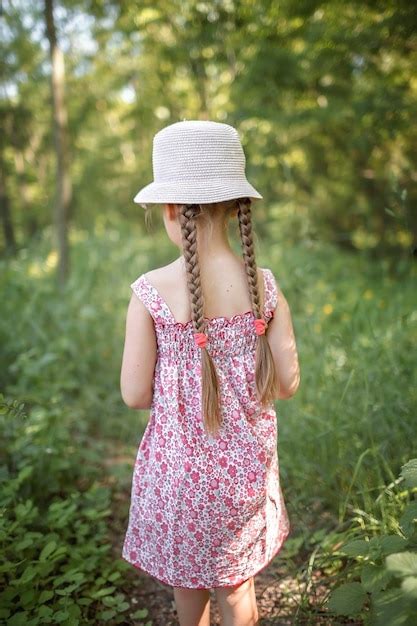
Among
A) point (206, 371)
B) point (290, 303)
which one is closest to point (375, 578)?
point (206, 371)

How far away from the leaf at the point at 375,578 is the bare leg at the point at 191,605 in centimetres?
63

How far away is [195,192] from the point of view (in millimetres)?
1505

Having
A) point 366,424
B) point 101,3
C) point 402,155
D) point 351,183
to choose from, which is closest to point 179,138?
point 366,424

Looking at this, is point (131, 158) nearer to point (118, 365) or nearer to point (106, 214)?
point (106, 214)

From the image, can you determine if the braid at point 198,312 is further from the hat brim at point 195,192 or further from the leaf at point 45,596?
the leaf at point 45,596

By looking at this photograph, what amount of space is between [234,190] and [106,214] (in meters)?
10.7

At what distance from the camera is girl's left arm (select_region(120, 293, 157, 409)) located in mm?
1589

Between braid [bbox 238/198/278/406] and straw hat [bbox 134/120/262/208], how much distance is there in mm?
75

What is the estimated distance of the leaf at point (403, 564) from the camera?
1088mm

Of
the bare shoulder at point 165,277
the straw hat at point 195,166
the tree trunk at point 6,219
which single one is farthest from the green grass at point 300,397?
the tree trunk at point 6,219

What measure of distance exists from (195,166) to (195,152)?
1.6 inches

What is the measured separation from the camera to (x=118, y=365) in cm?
401

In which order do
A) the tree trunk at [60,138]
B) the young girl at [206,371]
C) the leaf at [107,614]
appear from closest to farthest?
the young girl at [206,371] → the leaf at [107,614] → the tree trunk at [60,138]

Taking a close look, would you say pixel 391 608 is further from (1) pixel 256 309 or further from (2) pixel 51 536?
Answer: (2) pixel 51 536
